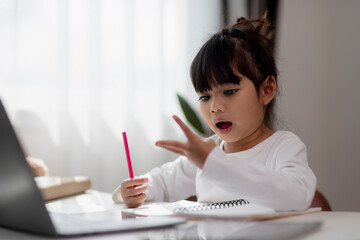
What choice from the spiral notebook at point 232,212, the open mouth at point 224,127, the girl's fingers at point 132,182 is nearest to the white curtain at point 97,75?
the open mouth at point 224,127

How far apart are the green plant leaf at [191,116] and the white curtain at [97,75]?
0.25m

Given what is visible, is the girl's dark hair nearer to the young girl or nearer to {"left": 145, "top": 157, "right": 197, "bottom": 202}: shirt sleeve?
the young girl

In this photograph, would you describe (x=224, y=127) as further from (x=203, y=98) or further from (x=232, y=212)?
(x=232, y=212)

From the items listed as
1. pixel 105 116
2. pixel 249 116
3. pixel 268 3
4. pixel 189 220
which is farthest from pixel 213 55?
pixel 268 3

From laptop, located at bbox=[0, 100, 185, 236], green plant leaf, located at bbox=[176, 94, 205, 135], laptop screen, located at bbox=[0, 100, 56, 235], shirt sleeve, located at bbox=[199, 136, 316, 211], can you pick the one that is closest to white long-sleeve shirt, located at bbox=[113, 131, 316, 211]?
shirt sleeve, located at bbox=[199, 136, 316, 211]

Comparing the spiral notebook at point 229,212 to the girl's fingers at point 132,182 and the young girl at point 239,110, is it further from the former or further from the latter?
the girl's fingers at point 132,182

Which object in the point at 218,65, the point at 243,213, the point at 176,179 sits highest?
the point at 218,65

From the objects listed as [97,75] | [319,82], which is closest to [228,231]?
[97,75]

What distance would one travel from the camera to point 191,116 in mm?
2051

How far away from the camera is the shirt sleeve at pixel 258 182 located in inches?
24.4

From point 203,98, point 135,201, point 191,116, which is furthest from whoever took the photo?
point 191,116

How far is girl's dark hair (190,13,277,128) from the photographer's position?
91cm

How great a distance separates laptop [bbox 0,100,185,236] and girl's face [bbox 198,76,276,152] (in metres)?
0.41

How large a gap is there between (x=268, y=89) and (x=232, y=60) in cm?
13
